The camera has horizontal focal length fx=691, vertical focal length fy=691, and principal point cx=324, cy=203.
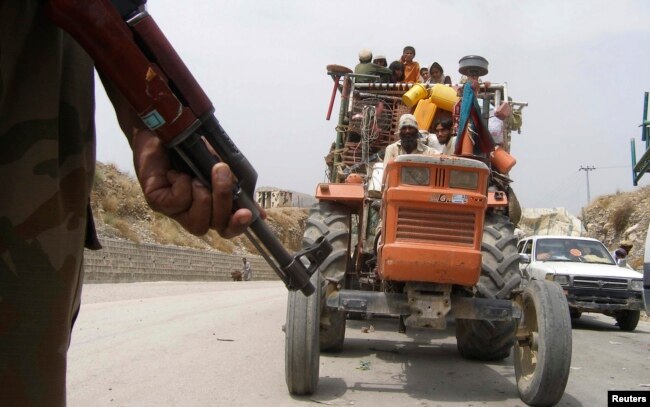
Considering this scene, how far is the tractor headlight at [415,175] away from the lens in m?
5.25

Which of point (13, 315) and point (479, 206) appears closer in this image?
point (13, 315)

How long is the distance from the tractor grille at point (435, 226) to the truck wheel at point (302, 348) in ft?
2.96

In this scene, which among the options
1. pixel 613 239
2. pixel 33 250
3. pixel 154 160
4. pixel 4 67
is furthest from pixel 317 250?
pixel 613 239

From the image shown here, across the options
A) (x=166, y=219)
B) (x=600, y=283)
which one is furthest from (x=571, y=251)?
(x=166, y=219)

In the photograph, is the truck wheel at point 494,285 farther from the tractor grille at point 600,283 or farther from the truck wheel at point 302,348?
the tractor grille at point 600,283

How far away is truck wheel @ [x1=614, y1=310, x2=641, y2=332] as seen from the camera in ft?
42.1

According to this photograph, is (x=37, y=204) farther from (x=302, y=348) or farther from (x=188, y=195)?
(x=302, y=348)

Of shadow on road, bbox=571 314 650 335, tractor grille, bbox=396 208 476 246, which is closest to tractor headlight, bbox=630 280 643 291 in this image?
shadow on road, bbox=571 314 650 335

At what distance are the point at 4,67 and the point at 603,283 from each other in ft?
41.8

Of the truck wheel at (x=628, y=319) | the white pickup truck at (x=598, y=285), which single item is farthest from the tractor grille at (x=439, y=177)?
the truck wheel at (x=628, y=319)

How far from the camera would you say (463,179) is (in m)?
5.25

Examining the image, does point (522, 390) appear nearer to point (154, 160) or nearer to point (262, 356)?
point (262, 356)

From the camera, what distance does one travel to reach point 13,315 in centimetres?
161

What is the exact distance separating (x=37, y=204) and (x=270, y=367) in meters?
5.01
